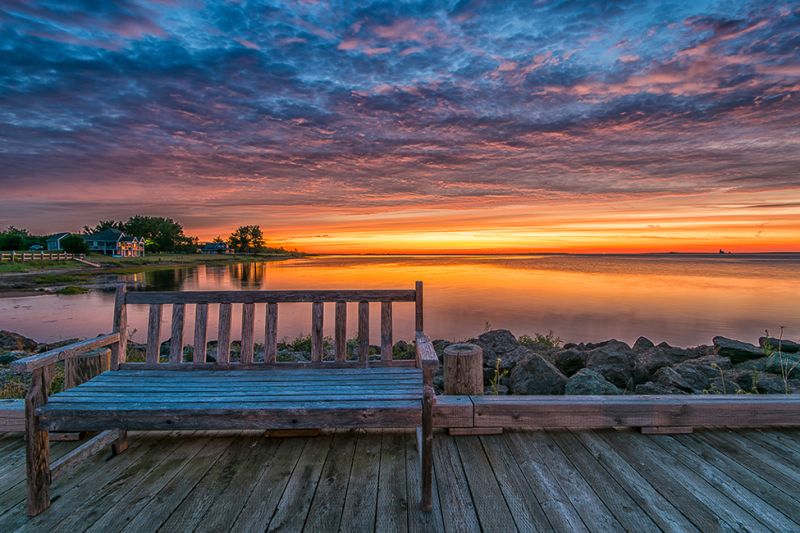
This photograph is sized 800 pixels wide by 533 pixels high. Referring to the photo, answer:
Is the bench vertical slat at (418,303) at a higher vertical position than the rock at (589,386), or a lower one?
higher

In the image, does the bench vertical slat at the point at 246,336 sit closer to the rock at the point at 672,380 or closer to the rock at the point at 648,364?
the rock at the point at 672,380

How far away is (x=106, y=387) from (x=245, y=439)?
100 centimetres

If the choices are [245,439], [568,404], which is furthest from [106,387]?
[568,404]

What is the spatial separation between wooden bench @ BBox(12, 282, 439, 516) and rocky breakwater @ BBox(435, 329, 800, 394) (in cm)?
196

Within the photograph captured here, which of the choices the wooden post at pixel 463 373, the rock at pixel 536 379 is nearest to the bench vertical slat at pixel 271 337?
the wooden post at pixel 463 373

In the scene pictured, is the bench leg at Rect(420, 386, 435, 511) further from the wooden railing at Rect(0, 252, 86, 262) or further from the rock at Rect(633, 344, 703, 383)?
the wooden railing at Rect(0, 252, 86, 262)

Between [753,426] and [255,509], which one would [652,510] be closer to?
[753,426]

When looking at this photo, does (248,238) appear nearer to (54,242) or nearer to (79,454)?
(54,242)

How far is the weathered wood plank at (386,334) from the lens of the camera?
11.6ft

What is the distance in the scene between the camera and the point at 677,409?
10.7 ft

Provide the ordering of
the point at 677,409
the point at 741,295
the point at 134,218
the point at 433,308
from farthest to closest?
1. the point at 134,218
2. the point at 741,295
3. the point at 433,308
4. the point at 677,409

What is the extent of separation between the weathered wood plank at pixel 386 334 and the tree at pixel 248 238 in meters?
112

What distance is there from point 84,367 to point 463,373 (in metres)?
2.84

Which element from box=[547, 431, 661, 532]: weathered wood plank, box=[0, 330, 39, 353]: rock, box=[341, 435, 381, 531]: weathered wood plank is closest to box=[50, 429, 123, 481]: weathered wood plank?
box=[341, 435, 381, 531]: weathered wood plank
